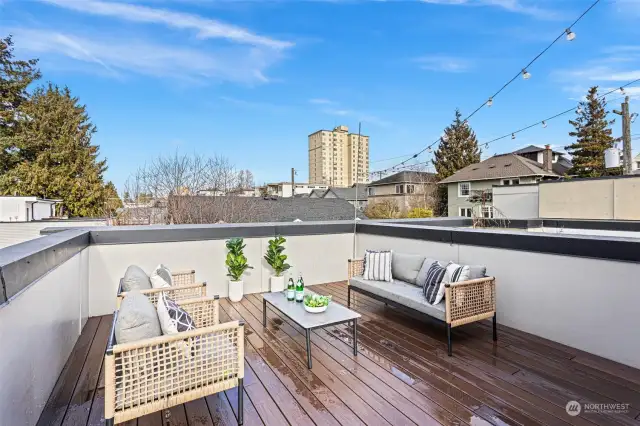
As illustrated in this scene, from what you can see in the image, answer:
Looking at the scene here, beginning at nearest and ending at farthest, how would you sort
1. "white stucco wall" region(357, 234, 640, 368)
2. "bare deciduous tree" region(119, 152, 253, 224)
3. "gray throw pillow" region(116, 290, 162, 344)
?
1. "gray throw pillow" region(116, 290, 162, 344)
2. "white stucco wall" region(357, 234, 640, 368)
3. "bare deciduous tree" region(119, 152, 253, 224)

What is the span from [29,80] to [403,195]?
24.5 m

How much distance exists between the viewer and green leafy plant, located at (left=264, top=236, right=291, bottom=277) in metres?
4.58

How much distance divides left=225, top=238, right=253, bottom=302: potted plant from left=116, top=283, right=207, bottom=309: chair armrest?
1.07 metres

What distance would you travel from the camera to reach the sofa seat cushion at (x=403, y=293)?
285cm

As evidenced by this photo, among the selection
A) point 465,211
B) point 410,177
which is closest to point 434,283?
point 465,211

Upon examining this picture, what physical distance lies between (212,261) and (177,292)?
1388 mm

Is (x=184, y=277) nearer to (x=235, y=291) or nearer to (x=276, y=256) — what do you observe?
(x=235, y=291)

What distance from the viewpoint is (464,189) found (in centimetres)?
2156

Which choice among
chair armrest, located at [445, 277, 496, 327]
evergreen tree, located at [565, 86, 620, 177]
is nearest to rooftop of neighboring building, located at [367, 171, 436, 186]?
evergreen tree, located at [565, 86, 620, 177]

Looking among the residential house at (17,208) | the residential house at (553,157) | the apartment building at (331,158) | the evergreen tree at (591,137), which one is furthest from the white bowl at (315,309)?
the evergreen tree at (591,137)

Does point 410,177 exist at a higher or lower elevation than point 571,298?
higher

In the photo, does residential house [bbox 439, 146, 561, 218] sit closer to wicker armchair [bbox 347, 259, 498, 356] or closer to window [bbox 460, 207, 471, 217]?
window [bbox 460, 207, 471, 217]

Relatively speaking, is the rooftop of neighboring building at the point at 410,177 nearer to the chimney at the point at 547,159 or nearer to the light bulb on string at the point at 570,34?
the chimney at the point at 547,159

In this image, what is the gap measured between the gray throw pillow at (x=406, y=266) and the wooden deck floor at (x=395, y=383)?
0.67 meters
